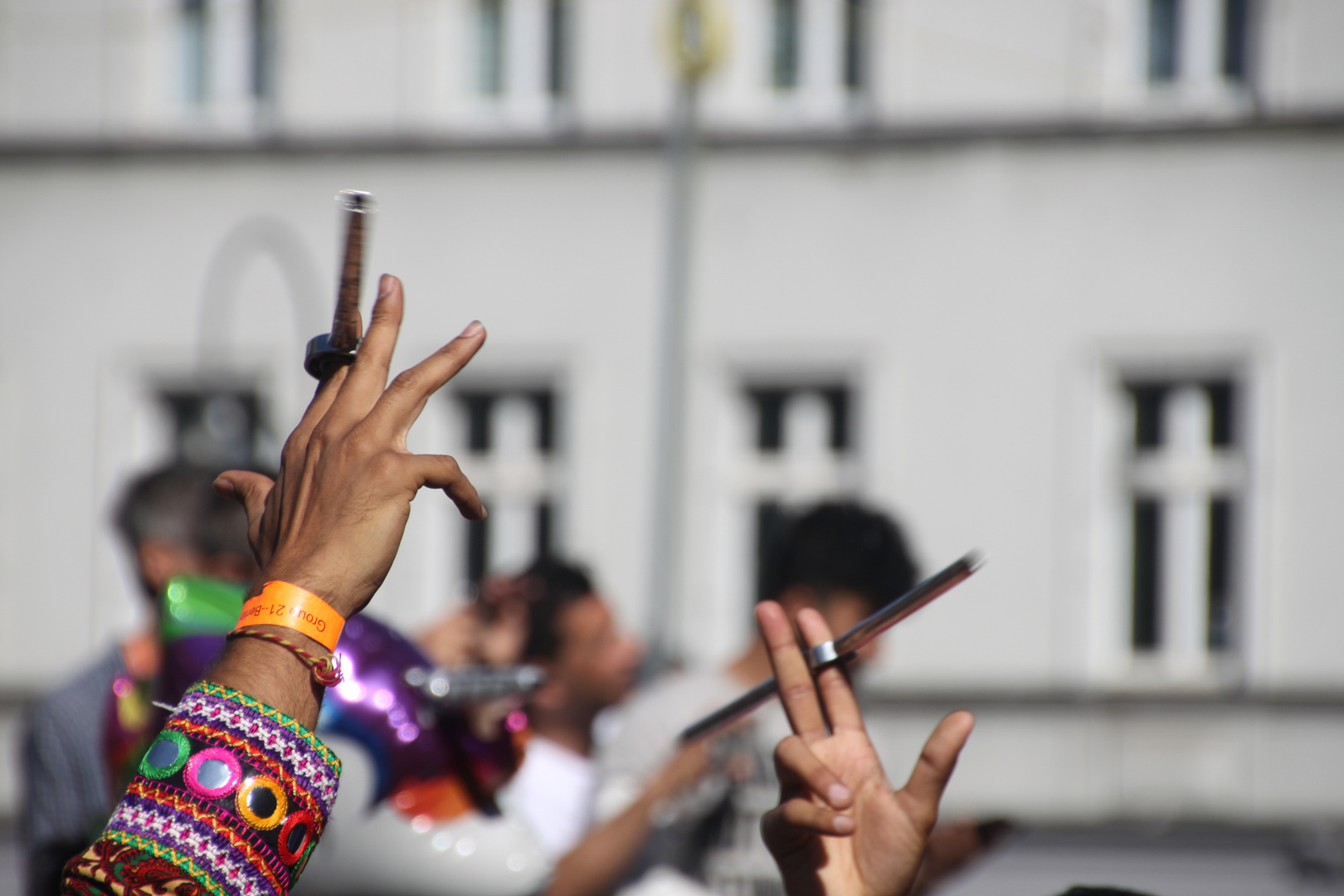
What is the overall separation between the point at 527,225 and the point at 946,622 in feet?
13.3

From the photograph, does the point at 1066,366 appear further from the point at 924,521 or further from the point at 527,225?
the point at 527,225

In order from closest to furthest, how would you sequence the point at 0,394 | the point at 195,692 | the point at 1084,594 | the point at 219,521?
the point at 195,692
the point at 219,521
the point at 1084,594
the point at 0,394

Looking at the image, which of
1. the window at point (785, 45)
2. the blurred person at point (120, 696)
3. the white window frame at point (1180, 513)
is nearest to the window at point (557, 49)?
the window at point (785, 45)

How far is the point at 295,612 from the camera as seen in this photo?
104 cm

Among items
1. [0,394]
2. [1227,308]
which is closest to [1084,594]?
[1227,308]

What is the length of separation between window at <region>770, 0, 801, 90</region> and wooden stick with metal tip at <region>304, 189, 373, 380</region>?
34.1 feet

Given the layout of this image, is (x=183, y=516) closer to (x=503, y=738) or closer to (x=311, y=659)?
(x=503, y=738)

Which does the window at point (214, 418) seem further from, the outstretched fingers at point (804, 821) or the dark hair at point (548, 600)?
the outstretched fingers at point (804, 821)

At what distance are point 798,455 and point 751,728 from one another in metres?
8.69

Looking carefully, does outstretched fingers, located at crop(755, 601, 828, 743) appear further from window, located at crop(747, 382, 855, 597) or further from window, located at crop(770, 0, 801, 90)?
window, located at crop(770, 0, 801, 90)

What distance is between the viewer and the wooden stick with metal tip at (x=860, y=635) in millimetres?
1136

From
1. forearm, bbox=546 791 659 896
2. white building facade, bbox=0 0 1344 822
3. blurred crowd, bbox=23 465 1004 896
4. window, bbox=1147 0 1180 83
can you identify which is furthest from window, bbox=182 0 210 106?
→ forearm, bbox=546 791 659 896

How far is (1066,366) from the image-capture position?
10.3m

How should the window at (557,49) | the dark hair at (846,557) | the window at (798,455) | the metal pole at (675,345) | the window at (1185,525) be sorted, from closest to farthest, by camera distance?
the dark hair at (846,557) < the metal pole at (675,345) < the window at (1185,525) < the window at (798,455) < the window at (557,49)
